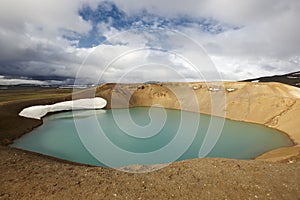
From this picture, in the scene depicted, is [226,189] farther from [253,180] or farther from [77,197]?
[77,197]

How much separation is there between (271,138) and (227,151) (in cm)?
925

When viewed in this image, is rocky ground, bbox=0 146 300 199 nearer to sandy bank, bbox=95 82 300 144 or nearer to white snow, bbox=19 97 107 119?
sandy bank, bbox=95 82 300 144

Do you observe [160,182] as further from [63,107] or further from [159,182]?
[63,107]

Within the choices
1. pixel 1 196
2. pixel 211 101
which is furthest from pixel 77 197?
pixel 211 101

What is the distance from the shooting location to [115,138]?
19.4 m

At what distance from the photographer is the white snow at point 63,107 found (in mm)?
30922

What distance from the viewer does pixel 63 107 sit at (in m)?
40.1

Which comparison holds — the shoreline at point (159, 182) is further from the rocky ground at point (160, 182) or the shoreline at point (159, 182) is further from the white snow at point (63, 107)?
the white snow at point (63, 107)

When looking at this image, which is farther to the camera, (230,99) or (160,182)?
(230,99)

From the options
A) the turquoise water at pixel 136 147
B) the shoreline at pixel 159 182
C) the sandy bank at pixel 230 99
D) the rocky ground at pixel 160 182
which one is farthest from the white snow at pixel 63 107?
the rocky ground at pixel 160 182

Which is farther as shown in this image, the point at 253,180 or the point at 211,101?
the point at 211,101

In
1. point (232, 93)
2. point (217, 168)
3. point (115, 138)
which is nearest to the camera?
point (217, 168)

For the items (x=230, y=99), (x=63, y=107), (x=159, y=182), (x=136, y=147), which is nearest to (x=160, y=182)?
(x=159, y=182)

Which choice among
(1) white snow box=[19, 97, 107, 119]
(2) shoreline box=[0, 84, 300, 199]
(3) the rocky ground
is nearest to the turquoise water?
(2) shoreline box=[0, 84, 300, 199]
